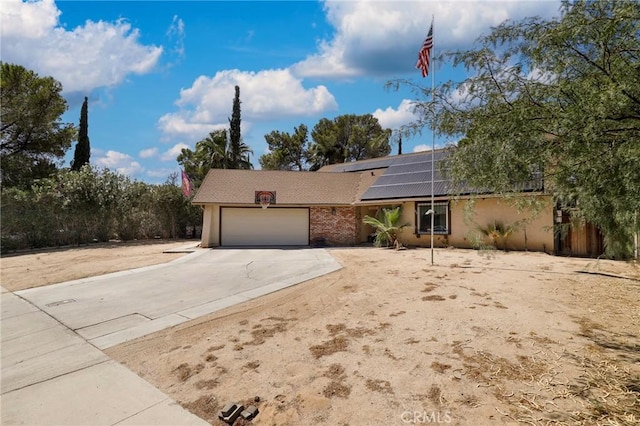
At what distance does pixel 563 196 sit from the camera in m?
3.62

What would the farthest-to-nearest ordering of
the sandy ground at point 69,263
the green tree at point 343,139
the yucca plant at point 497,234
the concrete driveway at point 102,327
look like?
the green tree at point 343,139 < the yucca plant at point 497,234 < the sandy ground at point 69,263 < the concrete driveway at point 102,327

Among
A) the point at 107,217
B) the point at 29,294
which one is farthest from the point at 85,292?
the point at 107,217

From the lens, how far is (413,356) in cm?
450

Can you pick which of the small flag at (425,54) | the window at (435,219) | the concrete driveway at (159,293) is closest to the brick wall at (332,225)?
the window at (435,219)

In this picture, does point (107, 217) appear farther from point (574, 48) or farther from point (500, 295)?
point (574, 48)

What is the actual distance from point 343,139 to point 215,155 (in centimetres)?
1425

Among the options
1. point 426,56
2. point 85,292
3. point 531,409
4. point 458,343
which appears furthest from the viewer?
point 426,56

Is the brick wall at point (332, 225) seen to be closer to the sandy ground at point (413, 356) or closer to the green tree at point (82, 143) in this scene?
the sandy ground at point (413, 356)

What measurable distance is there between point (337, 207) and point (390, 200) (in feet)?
10.3

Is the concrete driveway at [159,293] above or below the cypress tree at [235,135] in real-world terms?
below

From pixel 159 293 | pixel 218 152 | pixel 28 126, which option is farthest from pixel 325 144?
pixel 159 293

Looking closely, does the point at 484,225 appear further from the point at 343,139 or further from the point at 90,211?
the point at 343,139

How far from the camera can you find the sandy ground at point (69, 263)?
35.1 feet

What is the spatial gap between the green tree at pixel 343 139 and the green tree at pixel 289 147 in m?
1.05
